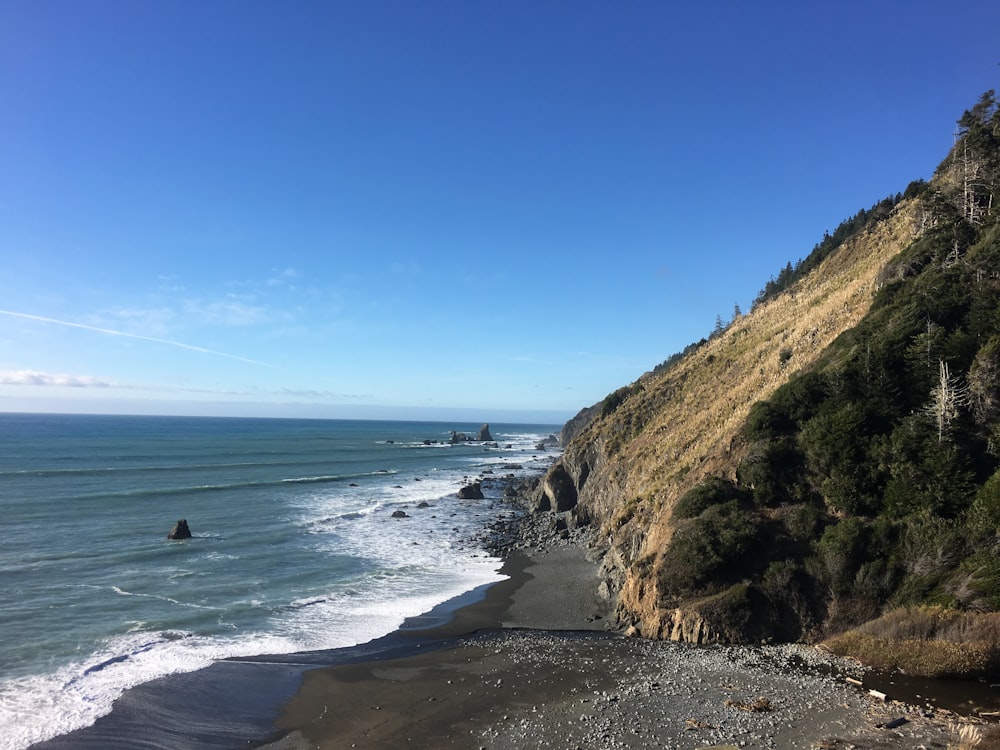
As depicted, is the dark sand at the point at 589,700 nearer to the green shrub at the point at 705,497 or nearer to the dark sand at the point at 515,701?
the dark sand at the point at 515,701

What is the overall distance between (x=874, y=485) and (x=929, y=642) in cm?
556

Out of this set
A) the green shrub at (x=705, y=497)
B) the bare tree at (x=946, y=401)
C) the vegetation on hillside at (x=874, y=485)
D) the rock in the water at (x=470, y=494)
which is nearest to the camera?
the vegetation on hillside at (x=874, y=485)

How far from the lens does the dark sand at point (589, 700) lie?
13320 millimetres

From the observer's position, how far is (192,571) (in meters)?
30.8

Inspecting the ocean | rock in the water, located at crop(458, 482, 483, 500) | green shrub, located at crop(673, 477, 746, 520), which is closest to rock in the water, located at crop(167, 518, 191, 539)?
the ocean

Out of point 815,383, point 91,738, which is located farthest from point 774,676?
point 91,738

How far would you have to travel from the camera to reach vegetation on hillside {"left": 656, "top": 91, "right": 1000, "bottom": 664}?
17828 mm

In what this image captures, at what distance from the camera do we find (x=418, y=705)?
624 inches

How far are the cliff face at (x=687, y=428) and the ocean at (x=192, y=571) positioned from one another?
888 cm

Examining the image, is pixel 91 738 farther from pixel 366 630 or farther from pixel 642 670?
pixel 642 670

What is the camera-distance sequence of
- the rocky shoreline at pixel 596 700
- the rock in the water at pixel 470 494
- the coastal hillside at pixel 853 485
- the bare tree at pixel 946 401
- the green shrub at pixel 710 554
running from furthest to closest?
the rock in the water at pixel 470 494 < the green shrub at pixel 710 554 < the bare tree at pixel 946 401 < the coastal hillside at pixel 853 485 < the rocky shoreline at pixel 596 700

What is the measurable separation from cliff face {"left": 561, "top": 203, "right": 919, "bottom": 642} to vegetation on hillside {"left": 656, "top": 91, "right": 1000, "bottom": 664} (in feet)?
4.06

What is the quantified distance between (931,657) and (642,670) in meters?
7.94

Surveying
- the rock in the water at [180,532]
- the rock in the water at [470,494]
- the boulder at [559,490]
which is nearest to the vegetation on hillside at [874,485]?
the boulder at [559,490]
